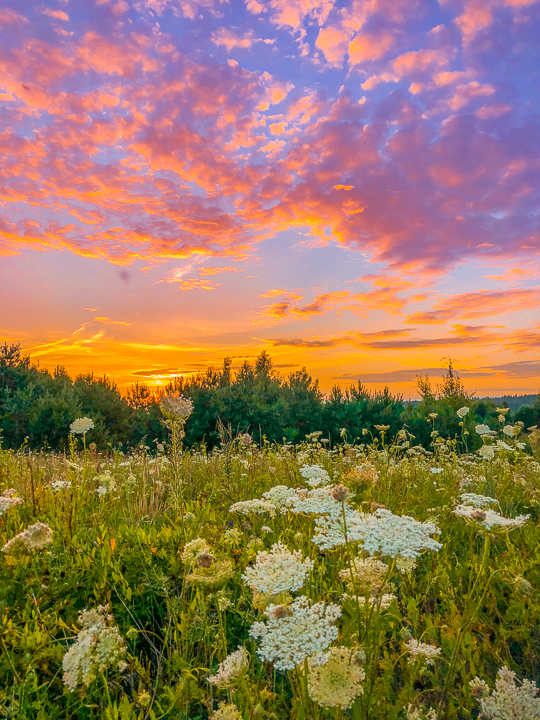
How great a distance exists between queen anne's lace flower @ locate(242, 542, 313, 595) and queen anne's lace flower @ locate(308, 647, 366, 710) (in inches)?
10.2

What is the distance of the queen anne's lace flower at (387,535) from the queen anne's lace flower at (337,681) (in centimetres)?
37

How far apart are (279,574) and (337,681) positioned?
0.39m

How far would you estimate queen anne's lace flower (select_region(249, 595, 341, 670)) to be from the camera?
4.87 ft

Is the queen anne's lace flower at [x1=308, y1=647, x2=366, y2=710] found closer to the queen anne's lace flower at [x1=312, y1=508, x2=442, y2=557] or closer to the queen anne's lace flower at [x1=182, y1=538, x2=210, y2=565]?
the queen anne's lace flower at [x1=312, y1=508, x2=442, y2=557]

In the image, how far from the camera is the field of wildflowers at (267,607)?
171cm

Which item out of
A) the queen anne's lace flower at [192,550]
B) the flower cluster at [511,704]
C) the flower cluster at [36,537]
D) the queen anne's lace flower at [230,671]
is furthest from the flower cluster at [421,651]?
the flower cluster at [36,537]

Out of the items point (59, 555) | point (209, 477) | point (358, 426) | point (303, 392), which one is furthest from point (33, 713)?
point (303, 392)

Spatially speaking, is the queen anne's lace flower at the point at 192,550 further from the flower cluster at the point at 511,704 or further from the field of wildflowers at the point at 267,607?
the flower cluster at the point at 511,704

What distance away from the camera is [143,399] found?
755 inches

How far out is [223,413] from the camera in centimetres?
1404

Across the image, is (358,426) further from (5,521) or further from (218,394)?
(5,521)

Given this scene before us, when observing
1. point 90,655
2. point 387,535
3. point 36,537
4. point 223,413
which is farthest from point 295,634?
point 223,413

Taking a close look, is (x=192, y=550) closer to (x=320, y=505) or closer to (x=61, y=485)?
(x=320, y=505)

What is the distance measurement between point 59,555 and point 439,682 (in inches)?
101
